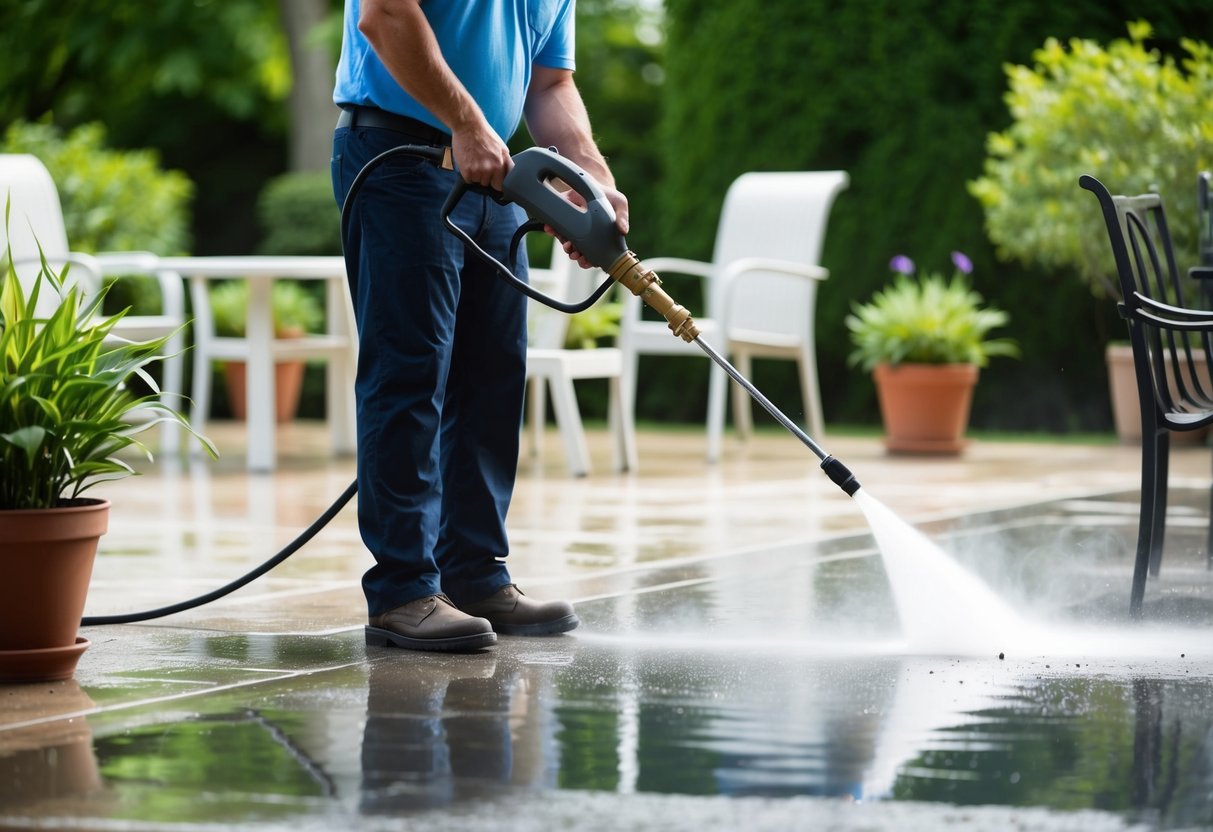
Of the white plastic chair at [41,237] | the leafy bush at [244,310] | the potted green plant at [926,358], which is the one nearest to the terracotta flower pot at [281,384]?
the leafy bush at [244,310]

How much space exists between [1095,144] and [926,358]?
1161 mm

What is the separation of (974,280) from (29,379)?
676 cm

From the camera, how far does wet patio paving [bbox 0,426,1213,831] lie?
2053mm

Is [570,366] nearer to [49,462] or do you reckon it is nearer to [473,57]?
[473,57]

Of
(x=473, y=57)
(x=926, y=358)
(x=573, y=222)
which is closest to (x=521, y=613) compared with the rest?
(x=573, y=222)

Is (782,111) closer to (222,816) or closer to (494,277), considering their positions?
(494,277)

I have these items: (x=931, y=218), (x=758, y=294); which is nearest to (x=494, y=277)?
(x=758, y=294)

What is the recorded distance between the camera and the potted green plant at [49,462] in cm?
272

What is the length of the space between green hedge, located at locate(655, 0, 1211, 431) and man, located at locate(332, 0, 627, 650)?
586 centimetres

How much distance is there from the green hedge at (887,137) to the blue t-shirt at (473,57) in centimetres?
587

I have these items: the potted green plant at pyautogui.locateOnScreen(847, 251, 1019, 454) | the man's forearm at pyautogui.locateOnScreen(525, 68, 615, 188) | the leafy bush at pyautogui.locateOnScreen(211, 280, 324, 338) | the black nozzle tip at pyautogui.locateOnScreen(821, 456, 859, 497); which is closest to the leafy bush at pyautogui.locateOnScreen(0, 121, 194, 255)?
the leafy bush at pyautogui.locateOnScreen(211, 280, 324, 338)

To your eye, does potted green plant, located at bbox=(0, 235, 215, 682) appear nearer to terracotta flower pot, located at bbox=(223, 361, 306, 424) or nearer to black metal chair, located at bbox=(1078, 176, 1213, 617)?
black metal chair, located at bbox=(1078, 176, 1213, 617)

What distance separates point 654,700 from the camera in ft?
8.71

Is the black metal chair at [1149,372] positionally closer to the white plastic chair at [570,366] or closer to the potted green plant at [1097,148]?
the white plastic chair at [570,366]
